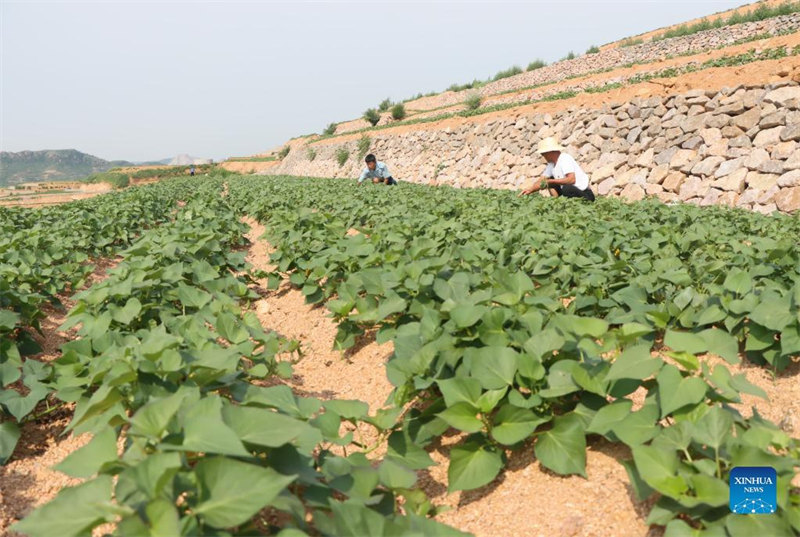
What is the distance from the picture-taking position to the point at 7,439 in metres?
2.51

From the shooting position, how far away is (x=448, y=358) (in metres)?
2.39

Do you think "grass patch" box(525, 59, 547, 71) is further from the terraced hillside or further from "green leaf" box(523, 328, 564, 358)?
"green leaf" box(523, 328, 564, 358)

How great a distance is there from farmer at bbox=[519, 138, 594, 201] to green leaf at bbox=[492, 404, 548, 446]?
706cm

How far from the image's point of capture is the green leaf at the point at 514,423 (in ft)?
6.38

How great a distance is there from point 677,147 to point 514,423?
436 inches

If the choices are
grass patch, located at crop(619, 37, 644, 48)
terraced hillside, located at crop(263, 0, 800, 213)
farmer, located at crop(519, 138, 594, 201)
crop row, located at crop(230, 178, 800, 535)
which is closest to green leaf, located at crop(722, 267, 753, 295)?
crop row, located at crop(230, 178, 800, 535)

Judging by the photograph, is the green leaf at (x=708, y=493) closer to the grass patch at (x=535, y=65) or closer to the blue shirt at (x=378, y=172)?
the blue shirt at (x=378, y=172)

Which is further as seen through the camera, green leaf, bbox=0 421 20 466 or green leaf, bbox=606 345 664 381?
green leaf, bbox=0 421 20 466

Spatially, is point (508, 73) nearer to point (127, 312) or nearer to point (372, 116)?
point (372, 116)

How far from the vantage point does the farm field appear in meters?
1.40

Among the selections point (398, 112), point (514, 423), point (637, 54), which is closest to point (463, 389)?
point (514, 423)

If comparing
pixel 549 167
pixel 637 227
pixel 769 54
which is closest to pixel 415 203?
pixel 549 167

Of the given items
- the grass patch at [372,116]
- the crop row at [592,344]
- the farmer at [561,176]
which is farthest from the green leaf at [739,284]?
the grass patch at [372,116]

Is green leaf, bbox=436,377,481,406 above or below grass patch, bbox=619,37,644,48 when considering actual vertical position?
below
